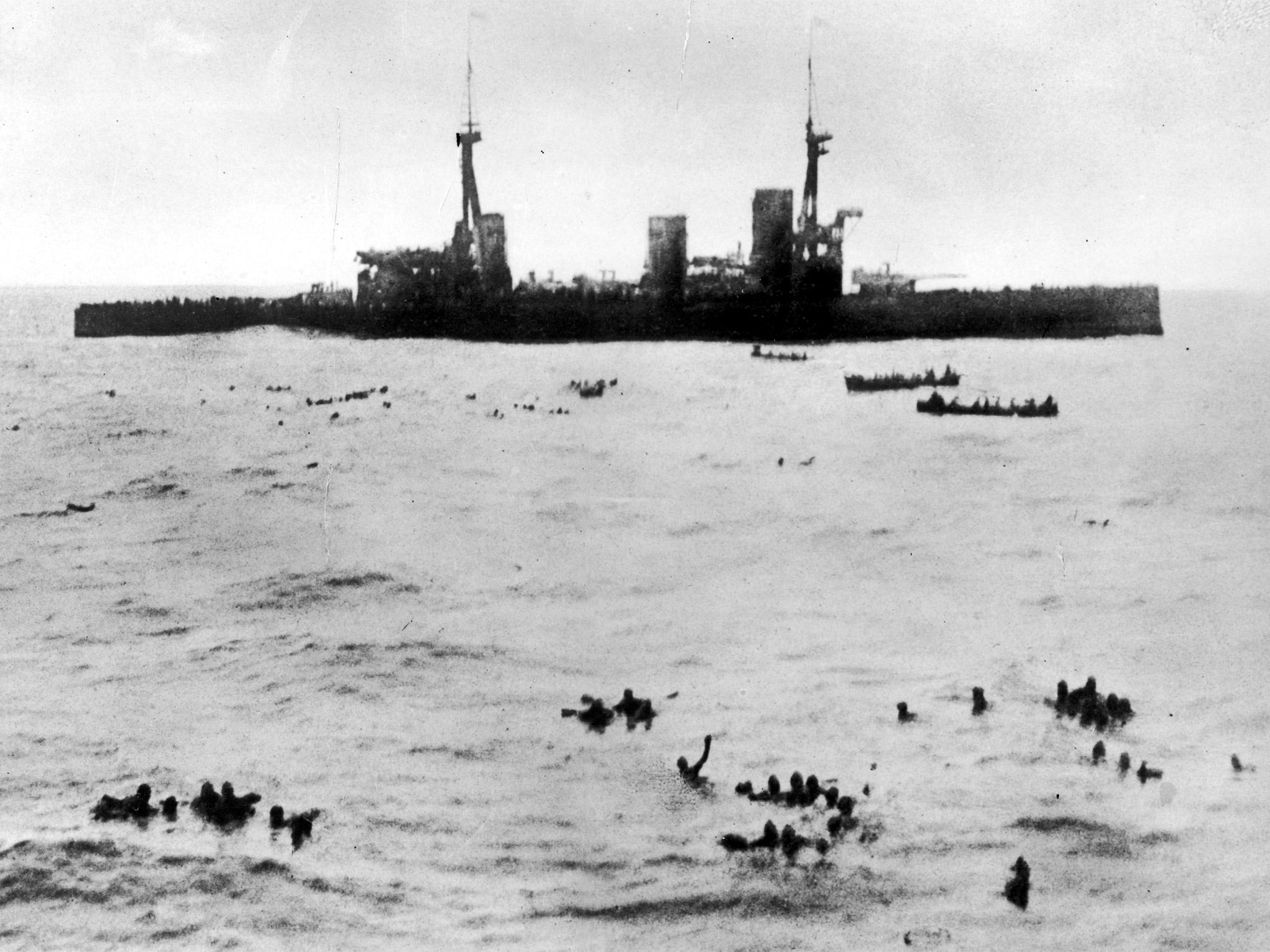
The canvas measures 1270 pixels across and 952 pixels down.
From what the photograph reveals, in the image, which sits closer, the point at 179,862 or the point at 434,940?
the point at 434,940

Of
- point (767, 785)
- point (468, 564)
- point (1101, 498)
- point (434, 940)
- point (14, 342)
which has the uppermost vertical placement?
point (14, 342)

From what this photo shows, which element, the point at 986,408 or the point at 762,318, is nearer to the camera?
the point at 986,408

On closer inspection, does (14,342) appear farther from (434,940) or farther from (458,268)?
(434,940)

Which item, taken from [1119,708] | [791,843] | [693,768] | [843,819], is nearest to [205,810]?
[693,768]

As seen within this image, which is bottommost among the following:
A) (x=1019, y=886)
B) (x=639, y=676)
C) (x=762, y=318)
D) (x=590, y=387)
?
(x=1019, y=886)

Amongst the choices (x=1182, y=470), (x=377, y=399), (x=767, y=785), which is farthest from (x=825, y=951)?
(x=377, y=399)

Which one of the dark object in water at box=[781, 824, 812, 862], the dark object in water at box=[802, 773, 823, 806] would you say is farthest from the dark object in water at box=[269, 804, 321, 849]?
the dark object in water at box=[802, 773, 823, 806]

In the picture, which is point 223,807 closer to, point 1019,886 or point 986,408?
point 1019,886
